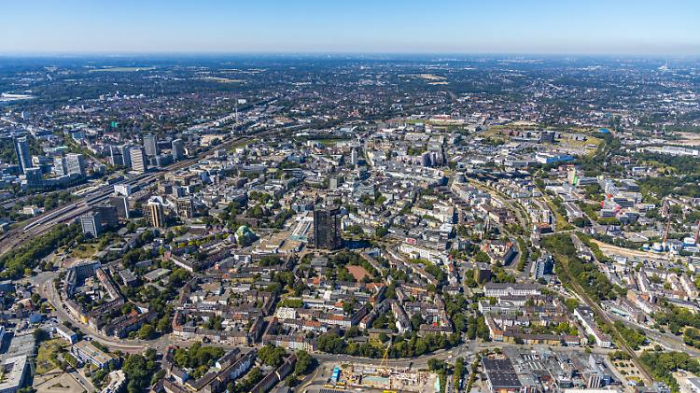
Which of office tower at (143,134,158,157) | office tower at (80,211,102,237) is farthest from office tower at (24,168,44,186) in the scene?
office tower at (80,211,102,237)

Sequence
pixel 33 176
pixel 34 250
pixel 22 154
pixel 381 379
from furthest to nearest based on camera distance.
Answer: pixel 22 154 → pixel 33 176 → pixel 34 250 → pixel 381 379

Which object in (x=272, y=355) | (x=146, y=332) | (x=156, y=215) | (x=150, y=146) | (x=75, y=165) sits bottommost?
(x=146, y=332)

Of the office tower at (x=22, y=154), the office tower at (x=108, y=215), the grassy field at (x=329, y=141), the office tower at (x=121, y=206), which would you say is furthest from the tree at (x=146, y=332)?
the grassy field at (x=329, y=141)

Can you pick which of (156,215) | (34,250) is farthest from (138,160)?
(34,250)

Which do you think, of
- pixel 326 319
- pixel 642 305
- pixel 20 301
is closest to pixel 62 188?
pixel 20 301

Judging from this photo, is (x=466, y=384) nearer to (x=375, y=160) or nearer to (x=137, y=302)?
(x=137, y=302)

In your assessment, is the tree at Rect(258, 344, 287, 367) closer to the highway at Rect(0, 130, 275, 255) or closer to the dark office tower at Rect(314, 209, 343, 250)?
the dark office tower at Rect(314, 209, 343, 250)

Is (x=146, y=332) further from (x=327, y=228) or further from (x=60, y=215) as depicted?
(x=60, y=215)
